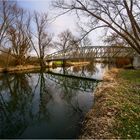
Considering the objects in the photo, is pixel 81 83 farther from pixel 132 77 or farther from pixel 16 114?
pixel 16 114

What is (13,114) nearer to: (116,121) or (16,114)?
(16,114)

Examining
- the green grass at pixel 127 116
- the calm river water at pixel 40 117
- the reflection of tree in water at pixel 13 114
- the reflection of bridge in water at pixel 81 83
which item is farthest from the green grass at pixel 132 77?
the reflection of tree in water at pixel 13 114

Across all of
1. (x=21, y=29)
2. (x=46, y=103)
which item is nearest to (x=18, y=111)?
(x=46, y=103)

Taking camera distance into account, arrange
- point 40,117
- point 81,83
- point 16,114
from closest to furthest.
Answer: point 40,117, point 16,114, point 81,83

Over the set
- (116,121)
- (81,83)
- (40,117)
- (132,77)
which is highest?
(132,77)

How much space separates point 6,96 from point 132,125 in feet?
40.6

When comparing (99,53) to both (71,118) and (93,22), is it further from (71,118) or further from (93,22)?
(71,118)

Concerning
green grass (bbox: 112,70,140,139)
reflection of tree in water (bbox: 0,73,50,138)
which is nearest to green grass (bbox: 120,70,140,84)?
green grass (bbox: 112,70,140,139)

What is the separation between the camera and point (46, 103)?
1628cm

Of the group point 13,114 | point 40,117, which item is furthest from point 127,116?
point 13,114

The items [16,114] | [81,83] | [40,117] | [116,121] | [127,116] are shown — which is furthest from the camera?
[81,83]

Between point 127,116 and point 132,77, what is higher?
point 132,77

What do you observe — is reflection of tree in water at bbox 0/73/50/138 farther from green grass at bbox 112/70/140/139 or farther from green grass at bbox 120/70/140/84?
green grass at bbox 120/70/140/84

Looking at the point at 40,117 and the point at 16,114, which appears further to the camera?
the point at 16,114
